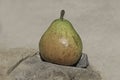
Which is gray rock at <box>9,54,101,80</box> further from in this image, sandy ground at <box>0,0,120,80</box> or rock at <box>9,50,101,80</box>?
sandy ground at <box>0,0,120,80</box>

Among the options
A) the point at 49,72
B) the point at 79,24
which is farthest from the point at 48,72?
the point at 79,24

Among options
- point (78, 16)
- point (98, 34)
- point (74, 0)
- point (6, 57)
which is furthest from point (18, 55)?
point (74, 0)

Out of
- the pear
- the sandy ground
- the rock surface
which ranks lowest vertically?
the sandy ground

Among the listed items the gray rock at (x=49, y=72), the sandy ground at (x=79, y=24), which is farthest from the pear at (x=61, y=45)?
the sandy ground at (x=79, y=24)

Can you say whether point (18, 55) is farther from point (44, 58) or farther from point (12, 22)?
point (12, 22)

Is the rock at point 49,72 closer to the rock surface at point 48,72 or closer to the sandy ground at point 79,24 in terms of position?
the rock surface at point 48,72

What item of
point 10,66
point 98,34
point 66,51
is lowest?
point 98,34

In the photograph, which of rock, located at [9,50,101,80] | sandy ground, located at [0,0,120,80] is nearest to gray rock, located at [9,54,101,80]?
rock, located at [9,50,101,80]
